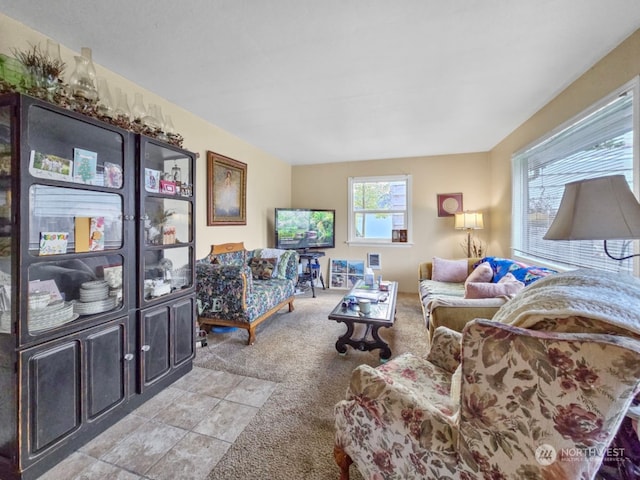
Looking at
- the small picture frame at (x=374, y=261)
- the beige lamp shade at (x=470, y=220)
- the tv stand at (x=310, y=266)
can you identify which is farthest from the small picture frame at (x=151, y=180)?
the beige lamp shade at (x=470, y=220)

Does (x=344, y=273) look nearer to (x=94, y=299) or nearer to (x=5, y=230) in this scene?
(x=94, y=299)

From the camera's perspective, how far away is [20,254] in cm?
119

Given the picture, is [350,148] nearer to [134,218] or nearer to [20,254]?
[134,218]

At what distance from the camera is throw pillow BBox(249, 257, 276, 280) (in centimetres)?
362

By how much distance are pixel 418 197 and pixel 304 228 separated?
6.75ft

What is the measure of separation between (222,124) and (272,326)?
8.16 ft

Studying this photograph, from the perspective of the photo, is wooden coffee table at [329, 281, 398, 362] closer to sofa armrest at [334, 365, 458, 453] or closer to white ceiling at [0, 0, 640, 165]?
sofa armrest at [334, 365, 458, 453]

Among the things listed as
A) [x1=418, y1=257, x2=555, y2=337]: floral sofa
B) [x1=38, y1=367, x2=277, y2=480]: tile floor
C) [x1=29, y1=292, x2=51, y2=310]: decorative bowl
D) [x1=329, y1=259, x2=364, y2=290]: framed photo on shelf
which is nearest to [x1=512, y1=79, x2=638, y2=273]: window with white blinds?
[x1=418, y1=257, x2=555, y2=337]: floral sofa

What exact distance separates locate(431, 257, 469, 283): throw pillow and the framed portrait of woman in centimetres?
285

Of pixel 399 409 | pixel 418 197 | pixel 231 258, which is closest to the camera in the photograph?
pixel 399 409

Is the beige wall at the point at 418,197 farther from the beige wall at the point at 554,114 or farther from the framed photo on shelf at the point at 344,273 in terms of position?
the beige wall at the point at 554,114

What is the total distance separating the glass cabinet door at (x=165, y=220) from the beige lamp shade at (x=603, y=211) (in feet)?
7.65

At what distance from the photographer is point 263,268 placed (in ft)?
12.0

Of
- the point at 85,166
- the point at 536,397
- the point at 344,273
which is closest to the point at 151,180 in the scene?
the point at 85,166
